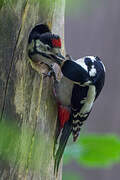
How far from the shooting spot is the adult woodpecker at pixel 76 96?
2.94 metres

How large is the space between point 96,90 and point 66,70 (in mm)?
236

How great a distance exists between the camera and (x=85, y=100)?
299cm

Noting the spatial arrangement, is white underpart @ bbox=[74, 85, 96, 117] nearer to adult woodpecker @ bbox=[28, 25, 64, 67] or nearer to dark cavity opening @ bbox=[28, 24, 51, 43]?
adult woodpecker @ bbox=[28, 25, 64, 67]

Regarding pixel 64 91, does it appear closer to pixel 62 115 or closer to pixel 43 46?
pixel 62 115

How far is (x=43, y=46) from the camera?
2867mm

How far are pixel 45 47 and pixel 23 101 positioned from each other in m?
0.39

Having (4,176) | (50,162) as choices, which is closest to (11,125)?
(4,176)

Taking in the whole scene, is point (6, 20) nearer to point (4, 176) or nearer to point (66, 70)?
point (66, 70)

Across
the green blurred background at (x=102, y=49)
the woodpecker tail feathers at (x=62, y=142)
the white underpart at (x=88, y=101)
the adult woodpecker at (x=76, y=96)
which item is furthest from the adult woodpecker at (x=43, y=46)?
the green blurred background at (x=102, y=49)

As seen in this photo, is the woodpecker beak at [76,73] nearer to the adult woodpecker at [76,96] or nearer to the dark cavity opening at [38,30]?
the adult woodpecker at [76,96]

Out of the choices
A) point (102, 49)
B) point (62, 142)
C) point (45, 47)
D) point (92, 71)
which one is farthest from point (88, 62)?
point (102, 49)

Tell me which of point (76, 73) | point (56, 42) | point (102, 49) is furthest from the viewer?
point (102, 49)

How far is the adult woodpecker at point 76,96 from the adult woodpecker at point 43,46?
109mm

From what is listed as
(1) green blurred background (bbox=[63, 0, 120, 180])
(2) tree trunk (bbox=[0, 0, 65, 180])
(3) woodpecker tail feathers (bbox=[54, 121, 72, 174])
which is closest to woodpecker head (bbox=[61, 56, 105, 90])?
(2) tree trunk (bbox=[0, 0, 65, 180])
